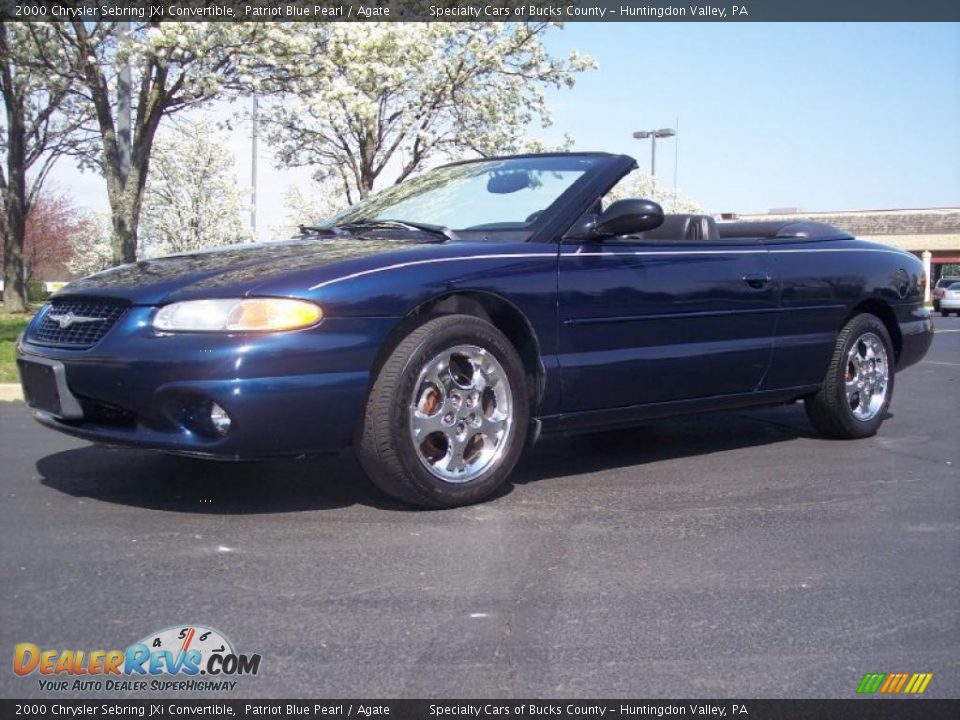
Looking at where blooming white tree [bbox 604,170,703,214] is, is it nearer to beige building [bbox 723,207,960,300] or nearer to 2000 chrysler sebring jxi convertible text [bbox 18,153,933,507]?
beige building [bbox 723,207,960,300]

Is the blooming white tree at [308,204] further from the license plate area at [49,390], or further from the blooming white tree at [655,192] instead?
the license plate area at [49,390]

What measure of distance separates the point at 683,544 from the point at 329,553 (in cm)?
125

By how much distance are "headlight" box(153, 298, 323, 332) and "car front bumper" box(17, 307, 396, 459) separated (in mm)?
39

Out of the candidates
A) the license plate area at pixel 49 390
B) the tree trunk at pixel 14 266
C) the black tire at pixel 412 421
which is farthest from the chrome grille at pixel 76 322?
the tree trunk at pixel 14 266

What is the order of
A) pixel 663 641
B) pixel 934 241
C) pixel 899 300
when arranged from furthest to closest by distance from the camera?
pixel 934 241 < pixel 899 300 < pixel 663 641

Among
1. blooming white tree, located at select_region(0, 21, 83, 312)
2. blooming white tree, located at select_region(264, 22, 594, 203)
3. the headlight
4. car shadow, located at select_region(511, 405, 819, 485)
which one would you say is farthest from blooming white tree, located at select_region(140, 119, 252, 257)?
the headlight

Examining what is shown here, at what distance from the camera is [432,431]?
4.10m

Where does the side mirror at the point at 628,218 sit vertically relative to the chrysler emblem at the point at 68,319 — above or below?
above

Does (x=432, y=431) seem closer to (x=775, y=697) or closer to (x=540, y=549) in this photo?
(x=540, y=549)

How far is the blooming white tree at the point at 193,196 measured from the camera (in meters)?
37.9

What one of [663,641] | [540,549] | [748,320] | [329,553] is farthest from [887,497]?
[329,553]

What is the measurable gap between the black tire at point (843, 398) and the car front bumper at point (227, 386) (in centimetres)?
298

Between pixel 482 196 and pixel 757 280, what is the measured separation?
1.49 metres

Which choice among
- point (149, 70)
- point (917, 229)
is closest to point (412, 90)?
point (149, 70)
